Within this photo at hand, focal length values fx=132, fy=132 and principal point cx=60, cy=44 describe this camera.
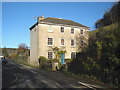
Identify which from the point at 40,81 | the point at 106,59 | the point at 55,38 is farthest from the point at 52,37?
the point at 106,59

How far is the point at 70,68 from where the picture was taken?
1733 centimetres

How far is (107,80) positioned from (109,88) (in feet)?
4.86

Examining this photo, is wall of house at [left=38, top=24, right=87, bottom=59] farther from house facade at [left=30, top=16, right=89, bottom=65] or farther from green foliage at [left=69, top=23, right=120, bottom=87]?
green foliage at [left=69, top=23, right=120, bottom=87]

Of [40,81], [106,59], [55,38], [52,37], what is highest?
[52,37]

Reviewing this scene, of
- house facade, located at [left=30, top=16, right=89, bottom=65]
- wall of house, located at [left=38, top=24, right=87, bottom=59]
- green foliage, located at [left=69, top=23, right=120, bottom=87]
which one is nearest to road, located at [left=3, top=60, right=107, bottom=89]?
green foliage, located at [left=69, top=23, right=120, bottom=87]

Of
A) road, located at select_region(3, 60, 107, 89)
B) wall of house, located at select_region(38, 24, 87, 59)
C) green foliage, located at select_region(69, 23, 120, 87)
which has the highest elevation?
wall of house, located at select_region(38, 24, 87, 59)

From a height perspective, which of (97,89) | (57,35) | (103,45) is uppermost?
(57,35)

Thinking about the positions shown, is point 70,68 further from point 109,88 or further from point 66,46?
point 66,46

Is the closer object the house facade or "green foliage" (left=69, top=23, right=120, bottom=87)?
"green foliage" (left=69, top=23, right=120, bottom=87)

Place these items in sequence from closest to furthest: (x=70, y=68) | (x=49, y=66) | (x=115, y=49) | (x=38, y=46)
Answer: (x=115, y=49)
(x=70, y=68)
(x=49, y=66)
(x=38, y=46)

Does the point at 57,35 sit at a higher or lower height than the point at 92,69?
higher

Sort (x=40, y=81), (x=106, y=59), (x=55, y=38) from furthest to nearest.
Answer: (x=55, y=38)
(x=40, y=81)
(x=106, y=59)

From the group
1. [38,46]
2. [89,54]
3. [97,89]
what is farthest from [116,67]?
[38,46]

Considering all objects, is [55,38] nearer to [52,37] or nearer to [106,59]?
[52,37]
